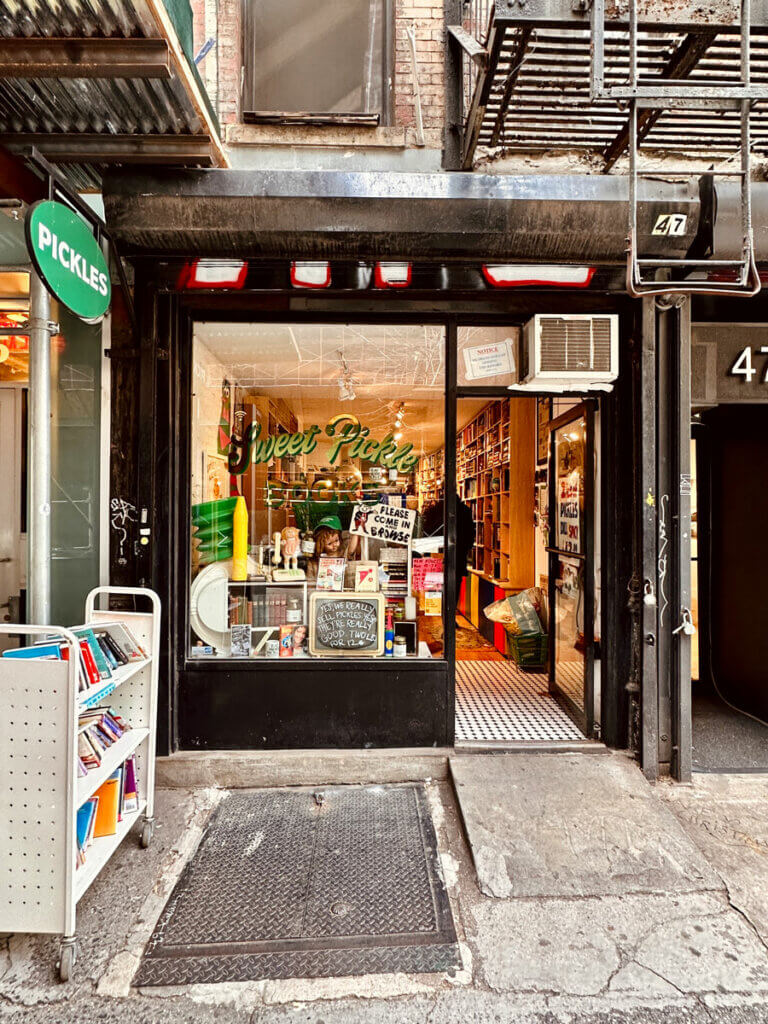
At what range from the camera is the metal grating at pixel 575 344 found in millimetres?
4035

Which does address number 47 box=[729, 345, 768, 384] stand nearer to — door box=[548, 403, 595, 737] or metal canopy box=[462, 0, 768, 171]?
door box=[548, 403, 595, 737]

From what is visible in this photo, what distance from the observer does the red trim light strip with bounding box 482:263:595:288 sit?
3922 millimetres

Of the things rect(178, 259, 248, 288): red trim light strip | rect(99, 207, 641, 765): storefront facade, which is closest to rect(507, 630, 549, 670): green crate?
rect(99, 207, 641, 765): storefront facade

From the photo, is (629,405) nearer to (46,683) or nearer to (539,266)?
(539,266)

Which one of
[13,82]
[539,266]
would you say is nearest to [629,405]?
[539,266]

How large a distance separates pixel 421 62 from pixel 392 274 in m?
1.77

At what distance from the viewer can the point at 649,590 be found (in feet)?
13.3

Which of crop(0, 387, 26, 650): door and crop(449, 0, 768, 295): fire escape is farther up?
crop(449, 0, 768, 295): fire escape

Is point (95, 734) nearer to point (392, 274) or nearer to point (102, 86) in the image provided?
point (102, 86)

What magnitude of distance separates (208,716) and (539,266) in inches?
167

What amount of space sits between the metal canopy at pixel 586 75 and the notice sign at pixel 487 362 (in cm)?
130

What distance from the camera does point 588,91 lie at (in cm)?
318

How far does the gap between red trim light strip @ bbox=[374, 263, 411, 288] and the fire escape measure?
0.78 meters

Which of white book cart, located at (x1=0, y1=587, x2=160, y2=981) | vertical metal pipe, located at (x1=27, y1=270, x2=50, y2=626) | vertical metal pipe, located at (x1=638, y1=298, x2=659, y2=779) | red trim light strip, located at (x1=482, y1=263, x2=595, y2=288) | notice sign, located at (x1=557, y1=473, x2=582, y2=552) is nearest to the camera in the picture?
white book cart, located at (x1=0, y1=587, x2=160, y2=981)
